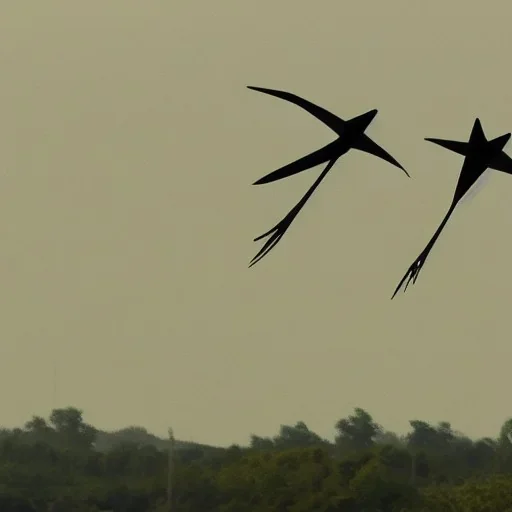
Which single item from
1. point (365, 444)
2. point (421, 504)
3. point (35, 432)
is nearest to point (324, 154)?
point (421, 504)

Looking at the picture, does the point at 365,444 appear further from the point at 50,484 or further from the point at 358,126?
the point at 358,126

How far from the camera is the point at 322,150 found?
3.44 ft

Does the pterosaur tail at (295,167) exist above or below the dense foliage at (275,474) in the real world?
below

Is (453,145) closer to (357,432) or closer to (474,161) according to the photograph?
(474,161)

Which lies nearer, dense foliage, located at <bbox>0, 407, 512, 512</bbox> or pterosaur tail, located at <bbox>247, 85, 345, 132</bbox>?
pterosaur tail, located at <bbox>247, 85, 345, 132</bbox>

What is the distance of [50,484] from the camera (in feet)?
38.8

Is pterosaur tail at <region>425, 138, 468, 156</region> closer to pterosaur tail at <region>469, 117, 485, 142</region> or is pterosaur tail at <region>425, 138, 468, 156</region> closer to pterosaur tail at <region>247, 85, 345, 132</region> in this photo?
Answer: pterosaur tail at <region>469, 117, 485, 142</region>

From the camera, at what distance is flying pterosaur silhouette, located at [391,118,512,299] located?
3.44 ft

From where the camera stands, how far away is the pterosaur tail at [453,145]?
1.09 metres

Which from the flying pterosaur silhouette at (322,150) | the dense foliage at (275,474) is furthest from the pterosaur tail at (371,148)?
the dense foliage at (275,474)

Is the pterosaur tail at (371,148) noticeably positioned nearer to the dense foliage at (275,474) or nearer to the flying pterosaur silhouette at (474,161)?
the flying pterosaur silhouette at (474,161)

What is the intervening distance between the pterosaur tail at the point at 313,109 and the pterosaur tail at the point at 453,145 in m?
0.12

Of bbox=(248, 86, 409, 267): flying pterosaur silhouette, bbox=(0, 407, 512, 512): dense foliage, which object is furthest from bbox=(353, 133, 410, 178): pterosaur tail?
bbox=(0, 407, 512, 512): dense foliage

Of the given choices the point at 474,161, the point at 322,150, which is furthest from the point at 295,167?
the point at 474,161
